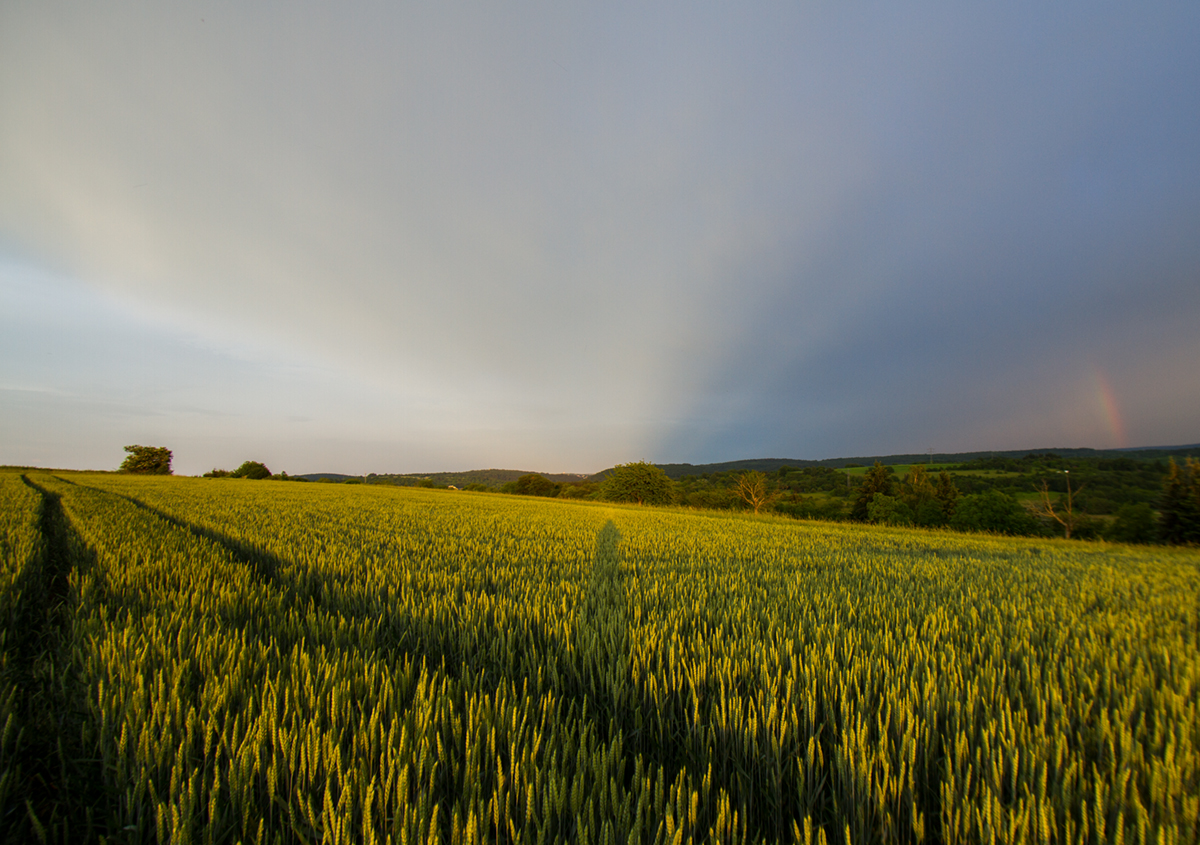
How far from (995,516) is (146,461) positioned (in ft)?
432

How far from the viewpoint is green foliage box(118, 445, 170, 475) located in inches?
2916

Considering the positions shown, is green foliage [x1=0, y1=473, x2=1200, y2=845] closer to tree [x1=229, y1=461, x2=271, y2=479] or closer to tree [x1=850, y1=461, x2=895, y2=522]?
tree [x1=850, y1=461, x2=895, y2=522]

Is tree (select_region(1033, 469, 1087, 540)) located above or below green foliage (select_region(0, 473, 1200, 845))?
below

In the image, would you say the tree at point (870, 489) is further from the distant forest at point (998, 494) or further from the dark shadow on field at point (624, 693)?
the dark shadow on field at point (624, 693)

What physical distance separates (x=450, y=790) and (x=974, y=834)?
1.63m

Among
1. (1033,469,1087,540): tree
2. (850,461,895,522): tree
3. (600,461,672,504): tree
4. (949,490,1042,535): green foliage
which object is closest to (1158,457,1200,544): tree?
(1033,469,1087,540): tree

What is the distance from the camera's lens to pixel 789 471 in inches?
4215

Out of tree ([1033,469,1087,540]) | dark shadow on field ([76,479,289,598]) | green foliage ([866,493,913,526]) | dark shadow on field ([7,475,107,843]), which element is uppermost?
dark shadow on field ([7,475,107,843])

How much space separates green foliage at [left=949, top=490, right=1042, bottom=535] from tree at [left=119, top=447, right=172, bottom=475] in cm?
12596

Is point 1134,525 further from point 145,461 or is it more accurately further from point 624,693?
point 145,461

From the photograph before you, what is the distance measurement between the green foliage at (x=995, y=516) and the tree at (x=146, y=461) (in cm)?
12596

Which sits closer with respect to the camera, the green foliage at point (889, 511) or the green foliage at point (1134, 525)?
the green foliage at point (1134, 525)

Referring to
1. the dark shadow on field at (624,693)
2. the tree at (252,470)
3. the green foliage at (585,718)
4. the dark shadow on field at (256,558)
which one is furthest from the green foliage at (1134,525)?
the tree at (252,470)

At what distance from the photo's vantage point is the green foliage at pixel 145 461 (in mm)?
74062
